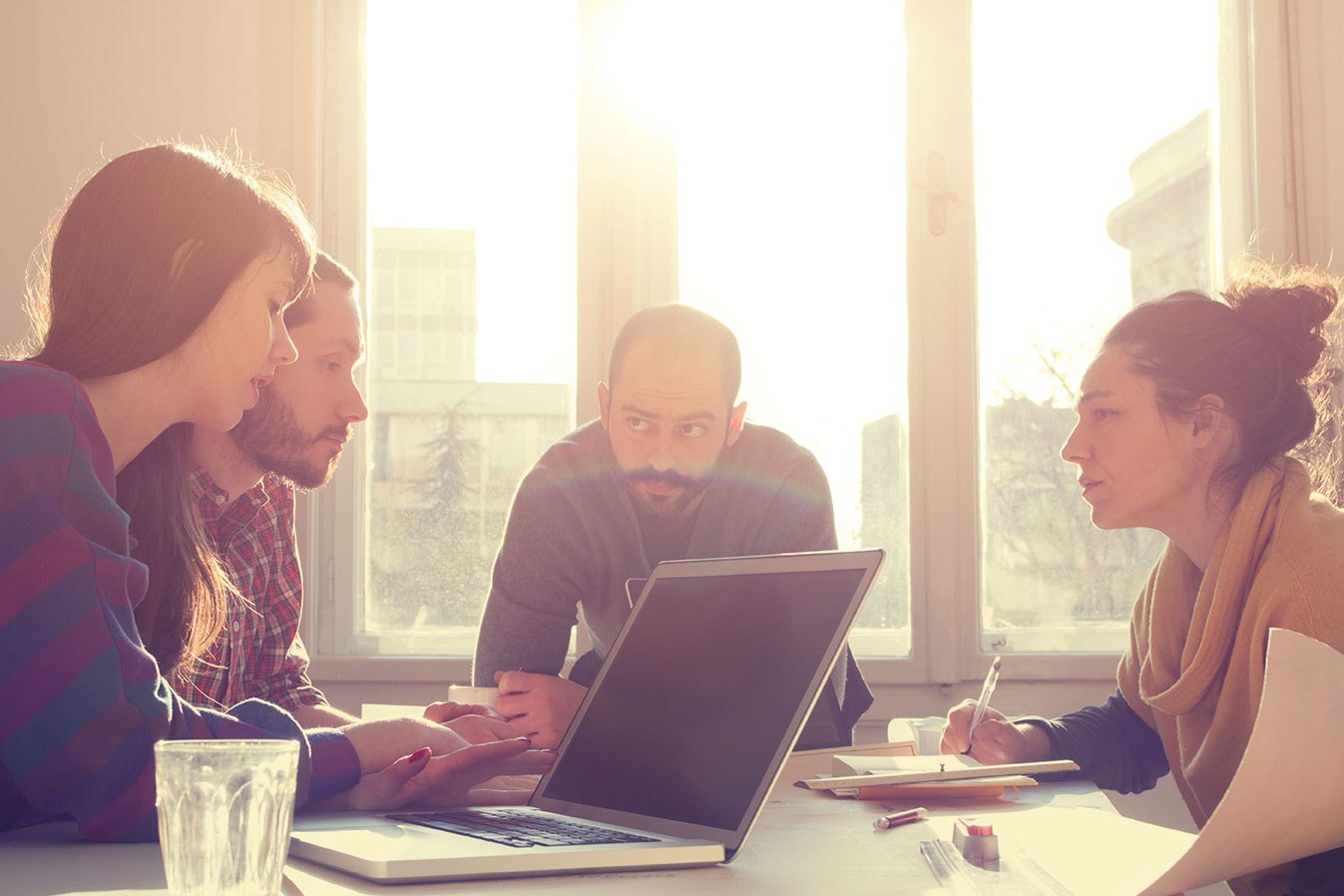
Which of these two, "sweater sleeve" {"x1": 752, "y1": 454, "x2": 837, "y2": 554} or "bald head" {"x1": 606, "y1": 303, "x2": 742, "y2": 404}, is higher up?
"bald head" {"x1": 606, "y1": 303, "x2": 742, "y2": 404}

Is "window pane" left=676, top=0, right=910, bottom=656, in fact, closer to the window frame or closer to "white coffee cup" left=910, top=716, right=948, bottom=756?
the window frame

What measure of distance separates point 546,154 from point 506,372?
0.49 meters

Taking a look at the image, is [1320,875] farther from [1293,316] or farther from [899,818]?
[1293,316]

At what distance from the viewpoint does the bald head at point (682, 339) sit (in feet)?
7.04

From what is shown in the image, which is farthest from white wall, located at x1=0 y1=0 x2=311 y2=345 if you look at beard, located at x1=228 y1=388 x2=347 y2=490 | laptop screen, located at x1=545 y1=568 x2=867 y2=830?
laptop screen, located at x1=545 y1=568 x2=867 y2=830

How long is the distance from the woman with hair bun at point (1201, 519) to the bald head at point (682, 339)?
22.6 inches

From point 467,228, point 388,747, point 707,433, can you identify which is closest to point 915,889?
point 388,747

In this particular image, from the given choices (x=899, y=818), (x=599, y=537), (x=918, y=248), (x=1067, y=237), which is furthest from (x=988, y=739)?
(x=1067, y=237)

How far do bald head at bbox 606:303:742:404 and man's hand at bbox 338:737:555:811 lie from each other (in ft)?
3.79

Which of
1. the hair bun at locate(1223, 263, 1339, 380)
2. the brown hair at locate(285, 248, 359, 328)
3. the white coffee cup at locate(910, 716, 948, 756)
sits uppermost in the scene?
the brown hair at locate(285, 248, 359, 328)

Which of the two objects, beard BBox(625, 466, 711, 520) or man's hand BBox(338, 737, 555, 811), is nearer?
man's hand BBox(338, 737, 555, 811)

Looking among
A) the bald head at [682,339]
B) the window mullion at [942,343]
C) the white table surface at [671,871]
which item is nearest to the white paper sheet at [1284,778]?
the white table surface at [671,871]

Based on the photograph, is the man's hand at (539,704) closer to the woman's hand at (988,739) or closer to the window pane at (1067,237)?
the woman's hand at (988,739)

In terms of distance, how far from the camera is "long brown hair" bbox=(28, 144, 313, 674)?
3.82 feet
